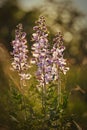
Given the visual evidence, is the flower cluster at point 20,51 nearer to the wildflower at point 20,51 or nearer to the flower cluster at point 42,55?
the wildflower at point 20,51

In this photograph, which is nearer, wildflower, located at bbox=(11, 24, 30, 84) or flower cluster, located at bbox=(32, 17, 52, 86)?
flower cluster, located at bbox=(32, 17, 52, 86)

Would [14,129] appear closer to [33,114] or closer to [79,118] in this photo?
[33,114]

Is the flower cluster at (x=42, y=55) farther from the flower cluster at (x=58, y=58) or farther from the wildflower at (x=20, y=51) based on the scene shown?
the wildflower at (x=20, y=51)

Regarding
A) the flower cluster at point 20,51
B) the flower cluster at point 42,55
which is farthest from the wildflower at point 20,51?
the flower cluster at point 42,55

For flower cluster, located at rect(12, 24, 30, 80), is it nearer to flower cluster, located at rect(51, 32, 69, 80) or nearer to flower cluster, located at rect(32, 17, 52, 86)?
flower cluster, located at rect(32, 17, 52, 86)

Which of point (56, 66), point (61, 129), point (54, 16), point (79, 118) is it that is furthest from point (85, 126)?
point (54, 16)

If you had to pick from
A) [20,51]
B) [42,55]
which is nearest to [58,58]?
[42,55]

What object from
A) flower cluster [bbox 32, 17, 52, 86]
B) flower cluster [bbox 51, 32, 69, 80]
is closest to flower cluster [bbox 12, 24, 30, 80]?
flower cluster [bbox 32, 17, 52, 86]


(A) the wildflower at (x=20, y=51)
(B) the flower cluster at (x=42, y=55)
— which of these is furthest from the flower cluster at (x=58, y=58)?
(A) the wildflower at (x=20, y=51)

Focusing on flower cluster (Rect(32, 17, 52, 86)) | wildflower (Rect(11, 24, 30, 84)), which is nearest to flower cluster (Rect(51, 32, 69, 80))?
flower cluster (Rect(32, 17, 52, 86))

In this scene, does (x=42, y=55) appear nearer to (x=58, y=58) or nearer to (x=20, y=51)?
(x=58, y=58)

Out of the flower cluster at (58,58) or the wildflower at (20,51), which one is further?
the wildflower at (20,51)
